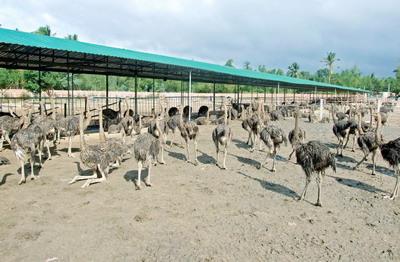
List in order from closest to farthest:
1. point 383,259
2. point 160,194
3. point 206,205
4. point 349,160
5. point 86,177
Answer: point 383,259 → point 206,205 → point 160,194 → point 86,177 → point 349,160

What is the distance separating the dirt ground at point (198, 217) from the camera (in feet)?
14.0

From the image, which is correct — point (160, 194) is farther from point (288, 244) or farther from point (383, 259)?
point (383, 259)

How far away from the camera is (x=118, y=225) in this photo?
16.5 feet

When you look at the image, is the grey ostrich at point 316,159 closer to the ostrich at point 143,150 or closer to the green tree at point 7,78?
the ostrich at point 143,150

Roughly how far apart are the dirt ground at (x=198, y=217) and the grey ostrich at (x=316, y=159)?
602mm

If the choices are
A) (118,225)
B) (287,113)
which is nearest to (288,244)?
(118,225)

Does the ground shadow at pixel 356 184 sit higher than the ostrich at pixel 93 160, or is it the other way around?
the ostrich at pixel 93 160

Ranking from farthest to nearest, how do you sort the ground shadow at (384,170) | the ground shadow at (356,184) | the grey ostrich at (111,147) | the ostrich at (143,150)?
the ground shadow at (384,170), the grey ostrich at (111,147), the ground shadow at (356,184), the ostrich at (143,150)

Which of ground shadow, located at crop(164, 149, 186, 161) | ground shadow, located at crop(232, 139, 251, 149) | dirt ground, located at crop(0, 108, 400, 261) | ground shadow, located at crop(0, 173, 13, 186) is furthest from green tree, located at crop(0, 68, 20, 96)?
dirt ground, located at crop(0, 108, 400, 261)

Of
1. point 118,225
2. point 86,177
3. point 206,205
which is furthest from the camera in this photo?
point 86,177

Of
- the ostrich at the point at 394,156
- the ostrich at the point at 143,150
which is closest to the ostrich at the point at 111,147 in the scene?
the ostrich at the point at 143,150

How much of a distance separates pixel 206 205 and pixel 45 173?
4.53 m

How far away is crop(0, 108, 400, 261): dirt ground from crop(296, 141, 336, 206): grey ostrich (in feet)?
1.98

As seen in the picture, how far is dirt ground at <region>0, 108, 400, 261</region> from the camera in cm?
425
